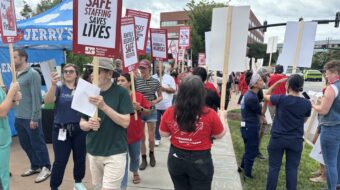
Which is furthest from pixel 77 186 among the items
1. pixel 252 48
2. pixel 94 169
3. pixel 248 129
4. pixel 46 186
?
pixel 252 48

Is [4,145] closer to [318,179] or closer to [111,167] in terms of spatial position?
[111,167]

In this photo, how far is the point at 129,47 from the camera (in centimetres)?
429

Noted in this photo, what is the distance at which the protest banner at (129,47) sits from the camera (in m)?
4.19

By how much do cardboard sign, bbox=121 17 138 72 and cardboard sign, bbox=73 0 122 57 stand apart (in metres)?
1.31

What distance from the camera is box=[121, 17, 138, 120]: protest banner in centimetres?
419

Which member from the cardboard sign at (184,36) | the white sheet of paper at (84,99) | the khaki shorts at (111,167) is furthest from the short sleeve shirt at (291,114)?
the cardboard sign at (184,36)

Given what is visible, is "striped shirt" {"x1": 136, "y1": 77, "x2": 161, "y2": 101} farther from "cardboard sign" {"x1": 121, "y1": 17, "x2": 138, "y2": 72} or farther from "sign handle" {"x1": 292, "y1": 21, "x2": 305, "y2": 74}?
"sign handle" {"x1": 292, "y1": 21, "x2": 305, "y2": 74}

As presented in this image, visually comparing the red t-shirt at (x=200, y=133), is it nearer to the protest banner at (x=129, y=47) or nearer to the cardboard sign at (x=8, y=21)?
the protest banner at (x=129, y=47)

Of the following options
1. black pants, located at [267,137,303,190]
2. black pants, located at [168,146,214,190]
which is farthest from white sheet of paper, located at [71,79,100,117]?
black pants, located at [267,137,303,190]

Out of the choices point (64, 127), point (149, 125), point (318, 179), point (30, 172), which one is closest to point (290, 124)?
point (318, 179)

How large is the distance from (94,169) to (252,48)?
218ft

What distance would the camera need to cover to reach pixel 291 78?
12.6 feet

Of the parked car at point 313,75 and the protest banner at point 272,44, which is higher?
the protest banner at point 272,44

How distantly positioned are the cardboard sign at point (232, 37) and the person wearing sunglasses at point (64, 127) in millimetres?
1973
